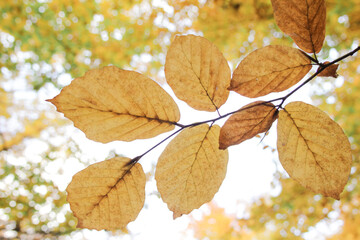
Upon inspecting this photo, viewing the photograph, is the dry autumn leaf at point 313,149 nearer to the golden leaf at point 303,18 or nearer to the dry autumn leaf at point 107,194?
the golden leaf at point 303,18

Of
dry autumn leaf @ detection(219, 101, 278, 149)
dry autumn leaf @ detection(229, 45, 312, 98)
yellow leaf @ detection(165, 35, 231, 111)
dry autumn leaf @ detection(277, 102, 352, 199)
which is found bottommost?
dry autumn leaf @ detection(277, 102, 352, 199)

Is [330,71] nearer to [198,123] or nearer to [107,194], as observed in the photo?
[198,123]

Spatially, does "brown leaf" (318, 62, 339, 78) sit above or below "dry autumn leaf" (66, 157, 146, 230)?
above

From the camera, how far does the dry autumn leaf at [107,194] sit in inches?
11.4

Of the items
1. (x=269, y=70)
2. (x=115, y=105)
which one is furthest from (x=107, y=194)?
(x=269, y=70)

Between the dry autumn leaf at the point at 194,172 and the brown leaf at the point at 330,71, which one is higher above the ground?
the brown leaf at the point at 330,71

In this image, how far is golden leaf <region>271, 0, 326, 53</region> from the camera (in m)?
0.26

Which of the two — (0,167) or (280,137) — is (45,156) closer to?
(0,167)

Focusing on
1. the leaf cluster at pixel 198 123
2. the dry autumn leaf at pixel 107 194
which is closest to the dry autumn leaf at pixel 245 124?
the leaf cluster at pixel 198 123

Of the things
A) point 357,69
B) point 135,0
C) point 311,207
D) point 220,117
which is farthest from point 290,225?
point 220,117

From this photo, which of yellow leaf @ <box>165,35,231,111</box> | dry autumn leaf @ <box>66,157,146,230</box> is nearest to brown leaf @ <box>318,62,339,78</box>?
yellow leaf @ <box>165,35,231,111</box>

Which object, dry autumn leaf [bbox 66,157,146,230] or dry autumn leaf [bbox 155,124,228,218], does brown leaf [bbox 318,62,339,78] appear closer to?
dry autumn leaf [bbox 155,124,228,218]

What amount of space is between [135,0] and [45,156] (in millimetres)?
2398

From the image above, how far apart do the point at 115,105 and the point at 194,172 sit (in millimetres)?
127
